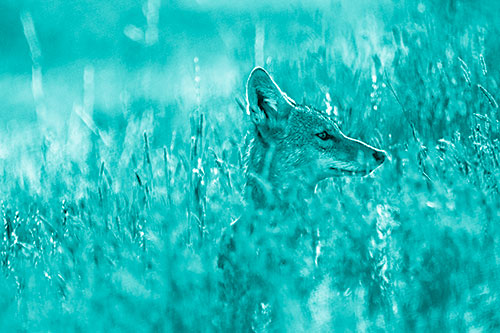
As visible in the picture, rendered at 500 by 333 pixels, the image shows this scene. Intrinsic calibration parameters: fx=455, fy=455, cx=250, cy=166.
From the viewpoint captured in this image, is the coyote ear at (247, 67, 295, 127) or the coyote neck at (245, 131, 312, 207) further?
the coyote neck at (245, 131, 312, 207)

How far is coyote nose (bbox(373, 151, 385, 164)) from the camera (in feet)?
7.02

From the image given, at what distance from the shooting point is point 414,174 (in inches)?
86.7

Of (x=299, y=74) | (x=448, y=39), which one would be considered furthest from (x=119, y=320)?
(x=448, y=39)

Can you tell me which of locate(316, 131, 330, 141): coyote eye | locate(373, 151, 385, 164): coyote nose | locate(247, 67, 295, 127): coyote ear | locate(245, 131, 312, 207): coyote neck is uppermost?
locate(247, 67, 295, 127): coyote ear

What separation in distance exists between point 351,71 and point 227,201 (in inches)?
35.3

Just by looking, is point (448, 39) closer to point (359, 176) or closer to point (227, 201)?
point (359, 176)

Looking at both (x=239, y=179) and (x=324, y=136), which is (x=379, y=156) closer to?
(x=324, y=136)

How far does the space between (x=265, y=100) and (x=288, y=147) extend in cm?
28

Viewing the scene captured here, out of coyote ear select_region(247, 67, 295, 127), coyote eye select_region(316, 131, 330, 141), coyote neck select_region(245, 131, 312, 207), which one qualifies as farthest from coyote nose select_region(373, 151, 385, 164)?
coyote ear select_region(247, 67, 295, 127)

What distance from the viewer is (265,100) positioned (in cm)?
220

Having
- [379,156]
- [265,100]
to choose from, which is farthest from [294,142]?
[379,156]

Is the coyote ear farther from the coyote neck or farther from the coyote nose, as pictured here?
the coyote nose

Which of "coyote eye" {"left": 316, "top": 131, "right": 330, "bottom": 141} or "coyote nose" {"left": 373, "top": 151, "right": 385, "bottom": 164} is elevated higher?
"coyote eye" {"left": 316, "top": 131, "right": 330, "bottom": 141}

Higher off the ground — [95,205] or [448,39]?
[448,39]
